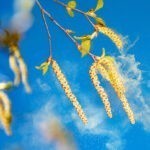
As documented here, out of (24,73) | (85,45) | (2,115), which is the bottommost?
(2,115)

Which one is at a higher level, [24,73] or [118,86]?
[118,86]

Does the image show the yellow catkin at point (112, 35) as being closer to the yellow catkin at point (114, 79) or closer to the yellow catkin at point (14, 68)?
the yellow catkin at point (114, 79)

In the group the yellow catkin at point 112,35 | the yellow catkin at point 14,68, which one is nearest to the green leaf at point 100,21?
the yellow catkin at point 112,35

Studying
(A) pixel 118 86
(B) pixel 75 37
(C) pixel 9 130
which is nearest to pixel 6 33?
(B) pixel 75 37

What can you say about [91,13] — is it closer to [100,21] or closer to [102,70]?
[100,21]

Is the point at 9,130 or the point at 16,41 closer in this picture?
the point at 9,130

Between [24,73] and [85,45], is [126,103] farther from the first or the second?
[24,73]

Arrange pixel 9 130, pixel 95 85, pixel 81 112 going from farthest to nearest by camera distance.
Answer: pixel 81 112
pixel 95 85
pixel 9 130

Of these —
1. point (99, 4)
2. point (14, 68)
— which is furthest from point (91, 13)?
point (14, 68)
